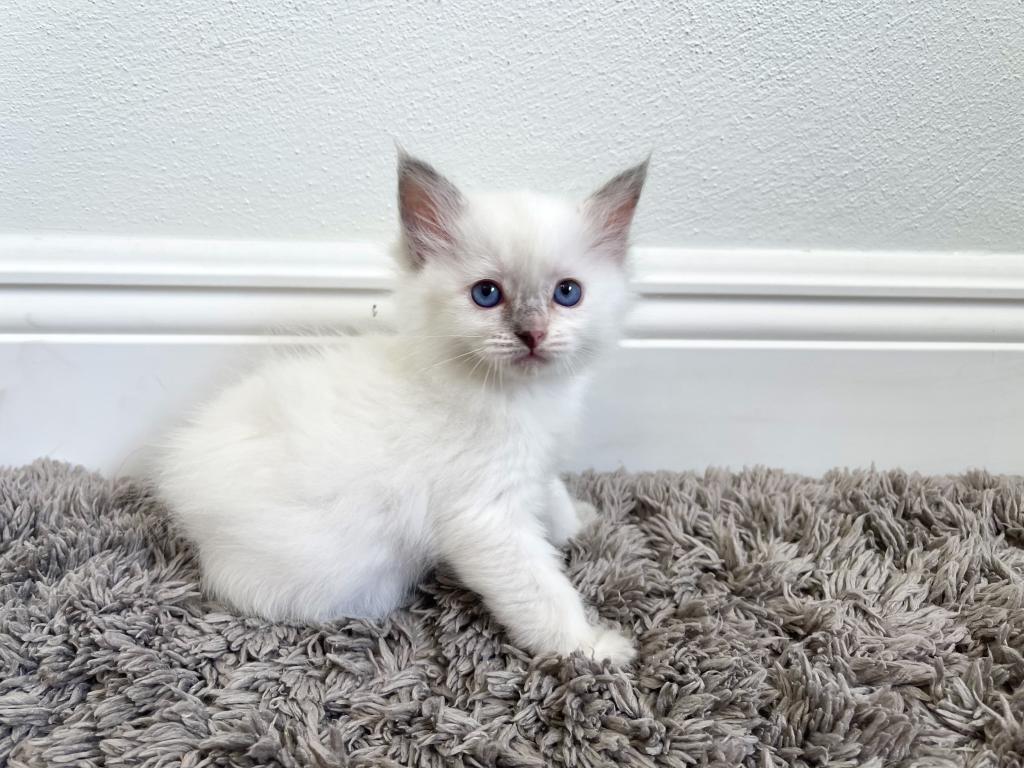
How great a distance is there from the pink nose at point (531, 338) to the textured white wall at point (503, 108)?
0.43 m

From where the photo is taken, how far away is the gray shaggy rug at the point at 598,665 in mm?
679

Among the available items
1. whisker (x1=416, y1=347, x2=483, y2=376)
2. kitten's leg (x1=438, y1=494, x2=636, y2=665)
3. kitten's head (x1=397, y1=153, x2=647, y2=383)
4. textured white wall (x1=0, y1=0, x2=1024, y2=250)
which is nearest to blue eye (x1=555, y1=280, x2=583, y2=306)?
kitten's head (x1=397, y1=153, x2=647, y2=383)

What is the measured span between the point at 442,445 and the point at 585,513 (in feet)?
1.05

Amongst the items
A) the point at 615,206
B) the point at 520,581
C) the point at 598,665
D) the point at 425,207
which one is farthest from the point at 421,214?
the point at 598,665

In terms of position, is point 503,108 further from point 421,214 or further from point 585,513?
point 585,513

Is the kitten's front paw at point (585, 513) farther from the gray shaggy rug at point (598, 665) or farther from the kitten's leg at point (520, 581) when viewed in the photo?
the kitten's leg at point (520, 581)

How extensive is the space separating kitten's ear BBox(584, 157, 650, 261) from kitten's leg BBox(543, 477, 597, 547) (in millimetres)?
334

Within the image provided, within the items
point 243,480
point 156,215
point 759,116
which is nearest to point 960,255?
point 759,116

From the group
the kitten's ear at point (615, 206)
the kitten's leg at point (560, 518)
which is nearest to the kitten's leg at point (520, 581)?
the kitten's leg at point (560, 518)

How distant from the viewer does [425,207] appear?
0.84 meters

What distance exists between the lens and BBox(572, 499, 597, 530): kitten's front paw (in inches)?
40.9

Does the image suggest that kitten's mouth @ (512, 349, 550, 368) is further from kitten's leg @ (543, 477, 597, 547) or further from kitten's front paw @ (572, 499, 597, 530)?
kitten's front paw @ (572, 499, 597, 530)

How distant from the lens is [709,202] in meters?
1.13

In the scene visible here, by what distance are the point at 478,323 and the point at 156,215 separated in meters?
0.63
